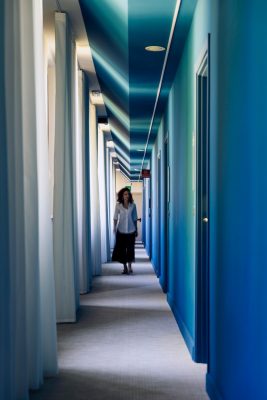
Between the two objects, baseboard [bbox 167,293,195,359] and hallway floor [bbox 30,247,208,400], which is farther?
baseboard [bbox 167,293,195,359]

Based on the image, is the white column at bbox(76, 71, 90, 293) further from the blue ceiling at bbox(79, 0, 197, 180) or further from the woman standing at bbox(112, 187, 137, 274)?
the woman standing at bbox(112, 187, 137, 274)

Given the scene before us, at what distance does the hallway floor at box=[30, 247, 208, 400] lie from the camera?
3922mm

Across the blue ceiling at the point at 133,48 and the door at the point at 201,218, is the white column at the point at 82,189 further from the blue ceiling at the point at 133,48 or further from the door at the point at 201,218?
the door at the point at 201,218

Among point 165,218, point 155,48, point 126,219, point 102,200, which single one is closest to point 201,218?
point 155,48

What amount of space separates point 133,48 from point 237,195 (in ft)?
11.1

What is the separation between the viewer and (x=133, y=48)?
19.8ft

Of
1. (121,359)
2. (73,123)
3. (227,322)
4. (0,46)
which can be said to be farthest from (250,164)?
(73,123)

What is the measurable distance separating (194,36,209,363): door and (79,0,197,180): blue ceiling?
2.39ft

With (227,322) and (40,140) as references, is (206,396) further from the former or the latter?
(40,140)

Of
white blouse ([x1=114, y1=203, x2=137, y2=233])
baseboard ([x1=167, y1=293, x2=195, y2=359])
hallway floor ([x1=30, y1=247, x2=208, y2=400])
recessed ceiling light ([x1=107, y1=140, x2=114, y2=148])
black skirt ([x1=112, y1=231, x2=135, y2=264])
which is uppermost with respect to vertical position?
recessed ceiling light ([x1=107, y1=140, x2=114, y2=148])

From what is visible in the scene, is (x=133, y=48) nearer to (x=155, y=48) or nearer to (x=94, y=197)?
(x=155, y=48)

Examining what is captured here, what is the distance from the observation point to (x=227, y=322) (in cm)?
335

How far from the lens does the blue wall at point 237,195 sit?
250 cm

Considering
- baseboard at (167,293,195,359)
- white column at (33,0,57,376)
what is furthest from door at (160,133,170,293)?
white column at (33,0,57,376)
